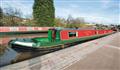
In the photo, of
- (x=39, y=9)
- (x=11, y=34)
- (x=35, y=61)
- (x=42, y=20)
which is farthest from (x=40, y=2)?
(x=35, y=61)

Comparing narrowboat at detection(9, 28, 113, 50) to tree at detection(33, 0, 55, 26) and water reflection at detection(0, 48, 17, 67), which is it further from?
tree at detection(33, 0, 55, 26)

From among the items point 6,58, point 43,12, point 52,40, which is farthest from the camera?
point 43,12

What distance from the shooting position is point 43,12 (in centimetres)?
3756

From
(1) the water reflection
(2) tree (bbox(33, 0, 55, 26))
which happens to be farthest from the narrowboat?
(2) tree (bbox(33, 0, 55, 26))

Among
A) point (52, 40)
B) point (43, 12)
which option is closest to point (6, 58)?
point (52, 40)

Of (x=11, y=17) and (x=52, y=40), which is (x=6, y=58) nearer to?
(x=52, y=40)

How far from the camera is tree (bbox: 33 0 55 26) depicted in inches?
1465

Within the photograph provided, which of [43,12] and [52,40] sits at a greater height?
[43,12]

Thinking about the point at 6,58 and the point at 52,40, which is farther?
the point at 52,40

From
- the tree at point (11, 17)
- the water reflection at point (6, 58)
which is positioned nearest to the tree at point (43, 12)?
the tree at point (11, 17)

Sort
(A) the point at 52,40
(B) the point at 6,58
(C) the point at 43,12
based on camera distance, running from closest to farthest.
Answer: (B) the point at 6,58, (A) the point at 52,40, (C) the point at 43,12

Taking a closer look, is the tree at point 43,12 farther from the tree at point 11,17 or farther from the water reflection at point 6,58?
the water reflection at point 6,58

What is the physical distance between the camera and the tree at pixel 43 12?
3722 cm

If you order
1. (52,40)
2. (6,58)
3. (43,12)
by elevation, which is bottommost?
(6,58)
